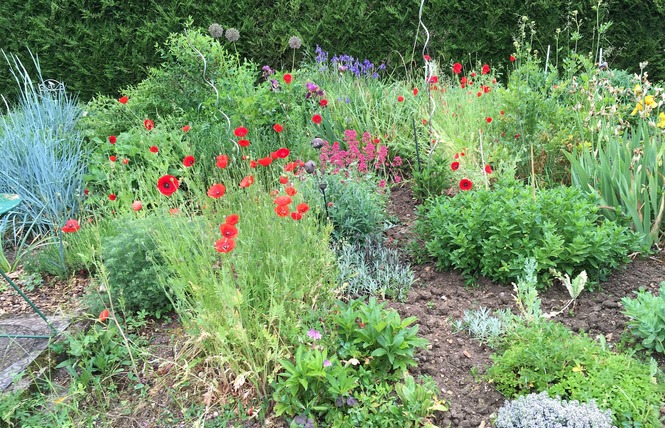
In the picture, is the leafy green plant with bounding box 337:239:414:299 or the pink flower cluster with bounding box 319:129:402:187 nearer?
the leafy green plant with bounding box 337:239:414:299

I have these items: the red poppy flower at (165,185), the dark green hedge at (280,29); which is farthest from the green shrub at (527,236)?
the dark green hedge at (280,29)

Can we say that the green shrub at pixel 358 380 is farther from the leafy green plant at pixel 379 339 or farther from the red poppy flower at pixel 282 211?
the red poppy flower at pixel 282 211

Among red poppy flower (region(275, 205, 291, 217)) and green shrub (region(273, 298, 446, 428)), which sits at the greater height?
red poppy flower (region(275, 205, 291, 217))

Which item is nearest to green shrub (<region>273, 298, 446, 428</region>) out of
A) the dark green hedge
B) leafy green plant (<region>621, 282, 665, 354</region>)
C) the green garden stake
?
leafy green plant (<region>621, 282, 665, 354</region>)

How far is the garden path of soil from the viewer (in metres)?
2.20

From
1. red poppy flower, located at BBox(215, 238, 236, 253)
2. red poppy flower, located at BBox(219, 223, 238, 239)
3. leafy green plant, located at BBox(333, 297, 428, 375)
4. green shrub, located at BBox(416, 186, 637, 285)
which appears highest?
red poppy flower, located at BBox(219, 223, 238, 239)

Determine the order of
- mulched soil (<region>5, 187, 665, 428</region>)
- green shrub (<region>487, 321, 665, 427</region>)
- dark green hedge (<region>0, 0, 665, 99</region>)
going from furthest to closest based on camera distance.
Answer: dark green hedge (<region>0, 0, 665, 99</region>)
mulched soil (<region>5, 187, 665, 428</region>)
green shrub (<region>487, 321, 665, 427</region>)

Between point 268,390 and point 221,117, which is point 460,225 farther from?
Answer: point 221,117

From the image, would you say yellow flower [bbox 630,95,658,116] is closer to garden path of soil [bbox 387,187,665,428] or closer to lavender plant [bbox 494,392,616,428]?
garden path of soil [bbox 387,187,665,428]

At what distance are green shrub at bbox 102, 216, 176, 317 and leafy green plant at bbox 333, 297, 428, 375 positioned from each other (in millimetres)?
1028

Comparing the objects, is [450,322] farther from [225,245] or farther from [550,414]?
[225,245]

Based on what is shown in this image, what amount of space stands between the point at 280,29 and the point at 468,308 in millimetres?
4739

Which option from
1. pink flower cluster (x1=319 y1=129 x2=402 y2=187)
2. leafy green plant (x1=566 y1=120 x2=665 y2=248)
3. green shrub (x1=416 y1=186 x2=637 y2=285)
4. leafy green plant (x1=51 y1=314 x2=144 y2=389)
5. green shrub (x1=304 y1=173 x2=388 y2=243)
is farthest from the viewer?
pink flower cluster (x1=319 y1=129 x2=402 y2=187)

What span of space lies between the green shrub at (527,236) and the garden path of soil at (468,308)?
0.09 meters
